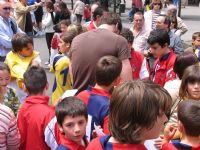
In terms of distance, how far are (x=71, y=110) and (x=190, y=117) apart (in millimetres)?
851

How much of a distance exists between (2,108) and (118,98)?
1.31 m

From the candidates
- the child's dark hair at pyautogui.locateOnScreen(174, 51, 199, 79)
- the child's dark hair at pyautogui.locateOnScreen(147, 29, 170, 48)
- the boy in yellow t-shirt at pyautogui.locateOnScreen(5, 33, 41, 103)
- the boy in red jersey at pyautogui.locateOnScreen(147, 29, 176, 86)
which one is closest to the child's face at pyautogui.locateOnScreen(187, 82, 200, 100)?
the child's dark hair at pyautogui.locateOnScreen(174, 51, 199, 79)

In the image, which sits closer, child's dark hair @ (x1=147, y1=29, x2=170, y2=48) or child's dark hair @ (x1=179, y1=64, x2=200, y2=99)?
child's dark hair @ (x1=179, y1=64, x2=200, y2=99)

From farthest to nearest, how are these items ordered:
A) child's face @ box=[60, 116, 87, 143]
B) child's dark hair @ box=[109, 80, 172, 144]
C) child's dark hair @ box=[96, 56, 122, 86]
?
1. child's dark hair @ box=[96, 56, 122, 86]
2. child's face @ box=[60, 116, 87, 143]
3. child's dark hair @ box=[109, 80, 172, 144]

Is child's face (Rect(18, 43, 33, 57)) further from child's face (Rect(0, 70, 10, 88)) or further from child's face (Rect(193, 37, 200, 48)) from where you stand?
child's face (Rect(193, 37, 200, 48))

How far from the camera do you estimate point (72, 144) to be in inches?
118

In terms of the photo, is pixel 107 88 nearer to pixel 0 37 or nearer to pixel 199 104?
pixel 199 104

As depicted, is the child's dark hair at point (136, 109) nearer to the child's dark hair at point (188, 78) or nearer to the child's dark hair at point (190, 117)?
the child's dark hair at point (190, 117)

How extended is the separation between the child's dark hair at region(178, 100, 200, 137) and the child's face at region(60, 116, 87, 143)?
70cm

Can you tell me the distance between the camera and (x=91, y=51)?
4.03 meters

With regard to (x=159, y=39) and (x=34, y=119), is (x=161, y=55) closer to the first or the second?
(x=159, y=39)

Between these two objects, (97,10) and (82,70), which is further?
(97,10)

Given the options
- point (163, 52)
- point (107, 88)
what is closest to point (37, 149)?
point (107, 88)

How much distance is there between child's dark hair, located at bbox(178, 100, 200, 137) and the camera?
2.71 meters
